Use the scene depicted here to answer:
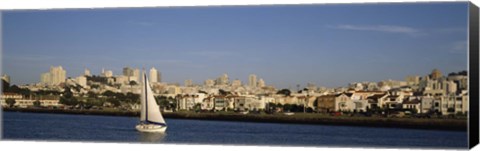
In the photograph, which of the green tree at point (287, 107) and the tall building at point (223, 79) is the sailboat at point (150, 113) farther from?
the green tree at point (287, 107)

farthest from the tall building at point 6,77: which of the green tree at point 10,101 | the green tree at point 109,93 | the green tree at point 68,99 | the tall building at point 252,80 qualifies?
the tall building at point 252,80

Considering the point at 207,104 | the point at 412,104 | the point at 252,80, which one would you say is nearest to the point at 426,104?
the point at 412,104

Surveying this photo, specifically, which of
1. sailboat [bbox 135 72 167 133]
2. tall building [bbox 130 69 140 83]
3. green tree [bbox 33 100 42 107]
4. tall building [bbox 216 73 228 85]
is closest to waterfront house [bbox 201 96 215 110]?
tall building [bbox 216 73 228 85]

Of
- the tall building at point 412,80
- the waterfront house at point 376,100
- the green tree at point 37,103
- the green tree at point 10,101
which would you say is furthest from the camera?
the green tree at point 37,103

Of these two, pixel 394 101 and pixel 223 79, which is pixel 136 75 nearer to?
pixel 223 79

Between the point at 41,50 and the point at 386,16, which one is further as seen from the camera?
the point at 41,50

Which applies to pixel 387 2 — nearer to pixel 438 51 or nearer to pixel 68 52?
pixel 438 51

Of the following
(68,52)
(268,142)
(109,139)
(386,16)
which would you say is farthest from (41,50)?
(386,16)
